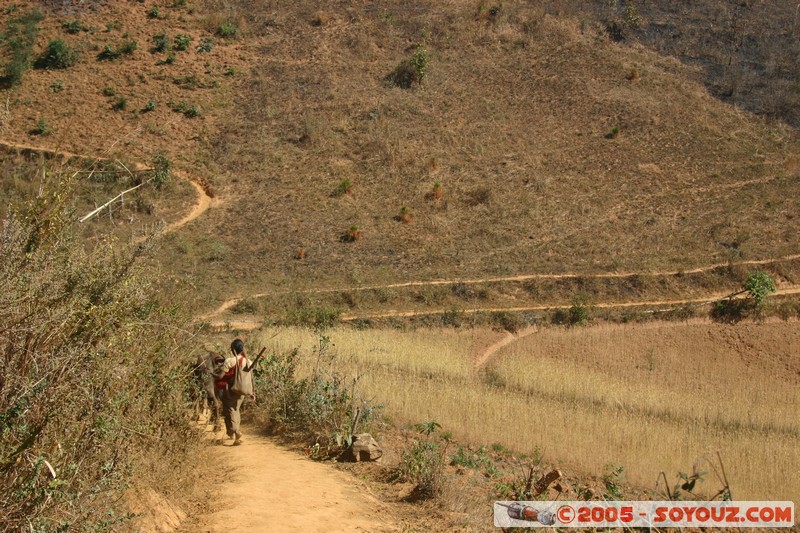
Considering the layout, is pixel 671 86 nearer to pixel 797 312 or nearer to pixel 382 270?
pixel 797 312

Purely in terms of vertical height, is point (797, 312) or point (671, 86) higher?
point (671, 86)

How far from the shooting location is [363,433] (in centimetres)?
913

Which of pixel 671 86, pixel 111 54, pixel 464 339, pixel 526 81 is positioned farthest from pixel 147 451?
pixel 671 86

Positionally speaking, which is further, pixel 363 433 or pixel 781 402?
pixel 781 402

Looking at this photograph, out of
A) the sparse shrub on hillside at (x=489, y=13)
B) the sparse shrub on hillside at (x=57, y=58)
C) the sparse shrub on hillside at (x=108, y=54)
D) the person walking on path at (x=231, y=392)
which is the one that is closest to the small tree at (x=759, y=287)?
the person walking on path at (x=231, y=392)

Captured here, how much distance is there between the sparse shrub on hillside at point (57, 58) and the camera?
33.3 metres

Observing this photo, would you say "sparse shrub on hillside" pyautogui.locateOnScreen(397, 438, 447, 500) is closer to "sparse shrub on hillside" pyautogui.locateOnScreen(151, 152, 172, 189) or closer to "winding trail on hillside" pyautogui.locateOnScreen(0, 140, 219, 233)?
"winding trail on hillside" pyautogui.locateOnScreen(0, 140, 219, 233)

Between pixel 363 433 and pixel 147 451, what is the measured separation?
3018mm

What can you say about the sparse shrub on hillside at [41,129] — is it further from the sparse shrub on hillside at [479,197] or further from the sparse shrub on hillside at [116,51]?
the sparse shrub on hillside at [479,197]

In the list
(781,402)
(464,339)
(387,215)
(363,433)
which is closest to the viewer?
(363,433)

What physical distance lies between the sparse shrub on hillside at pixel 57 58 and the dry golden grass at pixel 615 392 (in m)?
21.8

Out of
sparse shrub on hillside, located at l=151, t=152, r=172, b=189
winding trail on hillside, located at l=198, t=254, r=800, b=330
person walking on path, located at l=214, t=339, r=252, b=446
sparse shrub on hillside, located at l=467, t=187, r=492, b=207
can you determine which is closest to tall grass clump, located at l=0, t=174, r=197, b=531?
person walking on path, located at l=214, t=339, r=252, b=446

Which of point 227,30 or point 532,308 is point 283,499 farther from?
point 227,30

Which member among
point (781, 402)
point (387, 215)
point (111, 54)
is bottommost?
point (781, 402)
